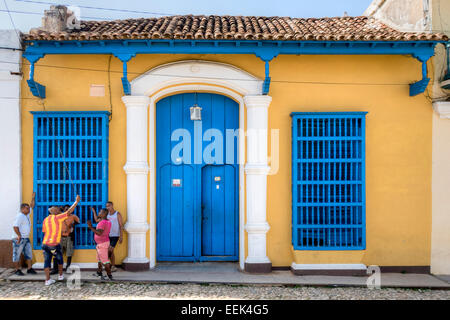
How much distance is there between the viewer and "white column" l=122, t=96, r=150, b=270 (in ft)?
21.2

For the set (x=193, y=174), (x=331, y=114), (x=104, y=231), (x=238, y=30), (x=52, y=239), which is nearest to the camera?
(x=52, y=239)

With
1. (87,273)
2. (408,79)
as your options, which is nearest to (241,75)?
(408,79)

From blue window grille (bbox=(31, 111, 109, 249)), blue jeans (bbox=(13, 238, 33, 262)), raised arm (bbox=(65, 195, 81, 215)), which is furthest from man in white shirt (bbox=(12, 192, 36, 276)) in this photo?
raised arm (bbox=(65, 195, 81, 215))

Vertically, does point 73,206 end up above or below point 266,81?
below

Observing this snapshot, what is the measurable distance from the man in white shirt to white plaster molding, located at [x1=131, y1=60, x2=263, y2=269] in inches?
87.0

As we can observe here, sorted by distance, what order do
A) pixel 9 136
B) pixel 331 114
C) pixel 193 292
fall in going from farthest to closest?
1. pixel 9 136
2. pixel 331 114
3. pixel 193 292

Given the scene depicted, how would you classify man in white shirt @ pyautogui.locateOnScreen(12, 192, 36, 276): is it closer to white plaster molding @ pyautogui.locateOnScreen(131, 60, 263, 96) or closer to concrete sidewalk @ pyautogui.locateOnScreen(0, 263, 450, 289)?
concrete sidewalk @ pyautogui.locateOnScreen(0, 263, 450, 289)

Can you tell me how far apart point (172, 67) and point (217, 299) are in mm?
4296

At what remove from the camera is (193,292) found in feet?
18.4

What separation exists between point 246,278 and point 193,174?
2.30m

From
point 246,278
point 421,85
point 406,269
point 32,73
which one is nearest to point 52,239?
point 32,73

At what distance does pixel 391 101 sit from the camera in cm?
663

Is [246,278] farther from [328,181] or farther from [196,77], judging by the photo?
[196,77]

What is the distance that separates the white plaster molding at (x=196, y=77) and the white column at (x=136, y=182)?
30cm
